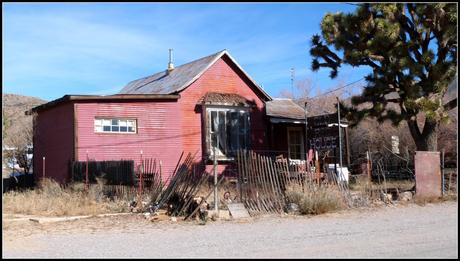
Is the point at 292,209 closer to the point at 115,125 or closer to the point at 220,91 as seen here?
the point at 115,125

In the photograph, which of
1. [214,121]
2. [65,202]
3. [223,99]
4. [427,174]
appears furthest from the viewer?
[223,99]

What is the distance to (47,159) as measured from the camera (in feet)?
73.6

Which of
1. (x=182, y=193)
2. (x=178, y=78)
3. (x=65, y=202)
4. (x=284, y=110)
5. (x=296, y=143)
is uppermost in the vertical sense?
(x=178, y=78)

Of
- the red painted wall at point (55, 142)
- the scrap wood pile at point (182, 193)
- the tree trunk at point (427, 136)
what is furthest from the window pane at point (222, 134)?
the scrap wood pile at point (182, 193)

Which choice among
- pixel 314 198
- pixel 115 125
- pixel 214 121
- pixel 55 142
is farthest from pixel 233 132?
pixel 314 198

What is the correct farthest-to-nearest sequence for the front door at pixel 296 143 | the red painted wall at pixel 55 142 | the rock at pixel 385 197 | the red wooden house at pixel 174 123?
the front door at pixel 296 143 → the red painted wall at pixel 55 142 → the red wooden house at pixel 174 123 → the rock at pixel 385 197

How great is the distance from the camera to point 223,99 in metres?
22.8

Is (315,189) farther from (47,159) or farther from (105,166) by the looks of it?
(47,159)

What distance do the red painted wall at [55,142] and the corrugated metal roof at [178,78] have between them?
4.16m

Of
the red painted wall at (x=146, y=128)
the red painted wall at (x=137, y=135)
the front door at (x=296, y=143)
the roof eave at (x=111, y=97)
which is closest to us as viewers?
the roof eave at (x=111, y=97)

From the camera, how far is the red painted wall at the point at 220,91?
22.2 metres

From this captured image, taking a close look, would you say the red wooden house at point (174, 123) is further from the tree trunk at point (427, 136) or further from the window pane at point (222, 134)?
the tree trunk at point (427, 136)

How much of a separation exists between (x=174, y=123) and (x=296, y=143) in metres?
6.61

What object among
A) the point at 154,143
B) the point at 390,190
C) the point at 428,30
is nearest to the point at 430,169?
the point at 390,190
